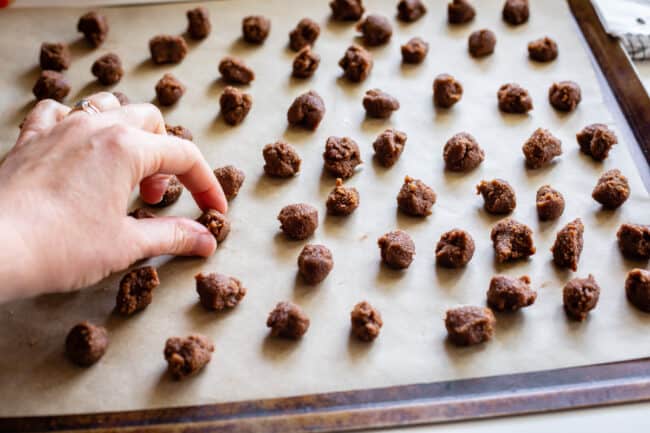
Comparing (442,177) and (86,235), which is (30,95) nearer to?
(86,235)

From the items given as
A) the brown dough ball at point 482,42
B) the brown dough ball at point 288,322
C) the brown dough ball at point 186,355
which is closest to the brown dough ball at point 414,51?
the brown dough ball at point 482,42

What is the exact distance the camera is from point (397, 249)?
6.93ft

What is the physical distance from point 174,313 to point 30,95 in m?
1.16

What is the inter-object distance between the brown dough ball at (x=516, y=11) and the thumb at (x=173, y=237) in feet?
5.15

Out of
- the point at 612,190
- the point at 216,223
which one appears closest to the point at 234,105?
the point at 216,223

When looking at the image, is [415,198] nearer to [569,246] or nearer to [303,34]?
[569,246]

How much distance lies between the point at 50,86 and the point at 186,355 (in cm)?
127

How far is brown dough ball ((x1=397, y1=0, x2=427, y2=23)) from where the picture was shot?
2.95 metres

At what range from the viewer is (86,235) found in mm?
1753

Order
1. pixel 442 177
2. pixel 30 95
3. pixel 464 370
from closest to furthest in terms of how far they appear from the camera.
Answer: pixel 464 370
pixel 442 177
pixel 30 95

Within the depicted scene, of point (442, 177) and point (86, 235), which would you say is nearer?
point (86, 235)

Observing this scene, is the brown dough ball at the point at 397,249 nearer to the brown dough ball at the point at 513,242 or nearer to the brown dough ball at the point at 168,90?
the brown dough ball at the point at 513,242

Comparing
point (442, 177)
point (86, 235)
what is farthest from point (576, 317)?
point (86, 235)

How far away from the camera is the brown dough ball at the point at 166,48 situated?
9.09 feet
